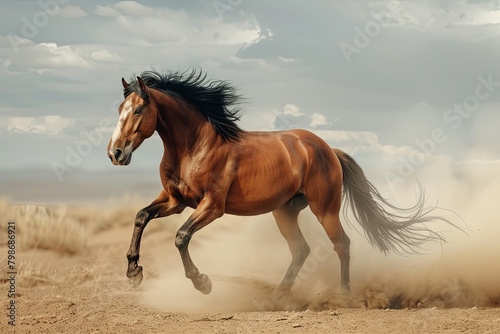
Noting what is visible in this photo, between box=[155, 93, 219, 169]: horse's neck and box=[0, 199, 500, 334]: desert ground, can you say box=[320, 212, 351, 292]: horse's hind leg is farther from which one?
box=[155, 93, 219, 169]: horse's neck

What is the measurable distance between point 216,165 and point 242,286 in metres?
2.36

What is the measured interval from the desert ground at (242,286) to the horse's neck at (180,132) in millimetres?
Answer: 1902

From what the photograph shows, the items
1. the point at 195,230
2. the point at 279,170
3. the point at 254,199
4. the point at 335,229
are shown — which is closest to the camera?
the point at 195,230

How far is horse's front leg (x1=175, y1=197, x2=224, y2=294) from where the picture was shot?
25.6ft

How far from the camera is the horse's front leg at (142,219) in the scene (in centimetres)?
800

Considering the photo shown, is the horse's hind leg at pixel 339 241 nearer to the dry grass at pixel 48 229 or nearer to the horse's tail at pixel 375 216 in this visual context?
the horse's tail at pixel 375 216

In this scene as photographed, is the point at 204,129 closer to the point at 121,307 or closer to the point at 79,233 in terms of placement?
the point at 121,307

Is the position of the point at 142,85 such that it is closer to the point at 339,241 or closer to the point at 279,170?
the point at 279,170

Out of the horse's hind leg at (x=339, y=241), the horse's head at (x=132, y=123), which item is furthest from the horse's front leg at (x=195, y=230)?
the horse's hind leg at (x=339, y=241)

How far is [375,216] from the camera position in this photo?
396 inches

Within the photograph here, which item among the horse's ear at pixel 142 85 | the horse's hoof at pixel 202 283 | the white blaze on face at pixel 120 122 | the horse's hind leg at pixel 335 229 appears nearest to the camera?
the white blaze on face at pixel 120 122

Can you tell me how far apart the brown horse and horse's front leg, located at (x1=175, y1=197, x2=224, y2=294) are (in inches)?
0.4

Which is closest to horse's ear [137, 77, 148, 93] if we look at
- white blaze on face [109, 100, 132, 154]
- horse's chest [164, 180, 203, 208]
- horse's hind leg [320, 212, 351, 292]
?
white blaze on face [109, 100, 132, 154]

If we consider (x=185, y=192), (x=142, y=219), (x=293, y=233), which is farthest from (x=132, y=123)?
(x=293, y=233)
